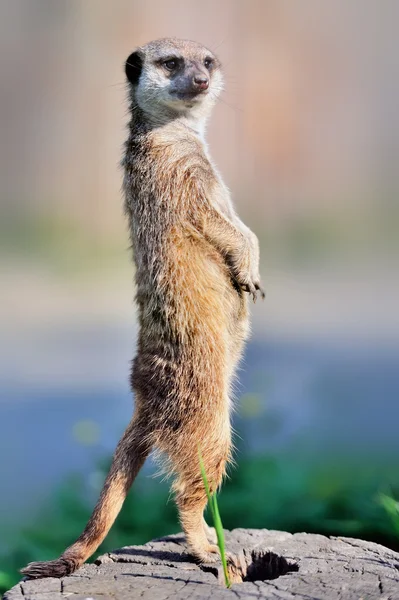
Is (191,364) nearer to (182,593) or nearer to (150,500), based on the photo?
(182,593)

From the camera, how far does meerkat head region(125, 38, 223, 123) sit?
3420 millimetres

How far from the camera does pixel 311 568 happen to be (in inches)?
123

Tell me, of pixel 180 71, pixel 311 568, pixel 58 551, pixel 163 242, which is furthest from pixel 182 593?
pixel 180 71

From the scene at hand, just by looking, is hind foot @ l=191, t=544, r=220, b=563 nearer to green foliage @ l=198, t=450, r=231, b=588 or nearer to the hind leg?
the hind leg

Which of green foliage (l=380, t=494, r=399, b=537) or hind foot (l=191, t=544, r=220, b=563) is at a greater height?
green foliage (l=380, t=494, r=399, b=537)

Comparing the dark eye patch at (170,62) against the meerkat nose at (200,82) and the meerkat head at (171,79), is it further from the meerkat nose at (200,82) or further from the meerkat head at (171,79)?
the meerkat nose at (200,82)

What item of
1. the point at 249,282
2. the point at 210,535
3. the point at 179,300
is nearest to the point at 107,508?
the point at 210,535

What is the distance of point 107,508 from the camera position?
10.9 ft

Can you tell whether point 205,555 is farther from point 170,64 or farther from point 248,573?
point 170,64

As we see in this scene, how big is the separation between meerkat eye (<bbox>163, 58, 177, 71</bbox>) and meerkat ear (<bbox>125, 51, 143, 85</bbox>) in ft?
0.42

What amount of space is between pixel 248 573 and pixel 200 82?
2095 millimetres

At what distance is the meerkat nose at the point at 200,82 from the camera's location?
3373mm

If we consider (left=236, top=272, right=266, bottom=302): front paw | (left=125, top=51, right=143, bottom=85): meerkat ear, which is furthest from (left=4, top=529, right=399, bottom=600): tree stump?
(left=125, top=51, right=143, bottom=85): meerkat ear

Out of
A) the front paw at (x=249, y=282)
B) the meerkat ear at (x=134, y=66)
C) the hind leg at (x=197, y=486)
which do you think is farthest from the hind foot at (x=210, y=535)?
the meerkat ear at (x=134, y=66)
